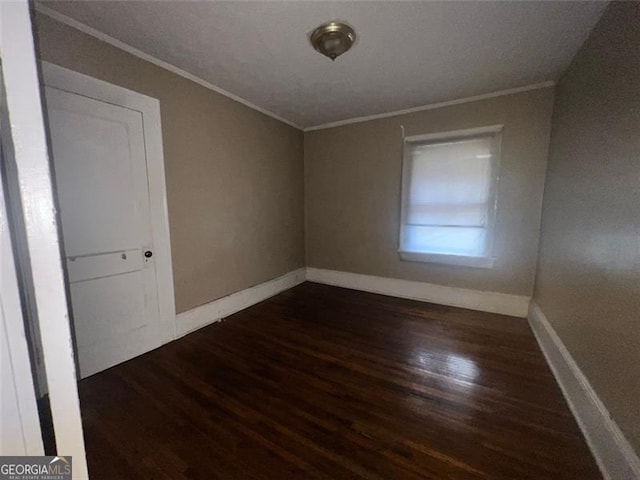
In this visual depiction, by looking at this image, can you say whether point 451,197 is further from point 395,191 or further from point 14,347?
point 14,347

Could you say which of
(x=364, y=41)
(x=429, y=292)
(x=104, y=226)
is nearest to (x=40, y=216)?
(x=104, y=226)

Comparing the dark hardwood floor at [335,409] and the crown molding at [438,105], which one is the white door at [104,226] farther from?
the crown molding at [438,105]

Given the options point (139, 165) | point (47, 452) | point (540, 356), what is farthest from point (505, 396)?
point (139, 165)

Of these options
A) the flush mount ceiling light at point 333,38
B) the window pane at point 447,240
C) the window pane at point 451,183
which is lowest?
the window pane at point 447,240

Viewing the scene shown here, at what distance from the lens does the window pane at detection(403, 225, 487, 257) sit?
3068 millimetres

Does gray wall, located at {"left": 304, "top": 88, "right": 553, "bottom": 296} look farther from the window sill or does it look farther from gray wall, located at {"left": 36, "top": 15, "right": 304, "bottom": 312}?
gray wall, located at {"left": 36, "top": 15, "right": 304, "bottom": 312}

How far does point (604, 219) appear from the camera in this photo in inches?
57.0

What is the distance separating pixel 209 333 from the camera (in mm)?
2559

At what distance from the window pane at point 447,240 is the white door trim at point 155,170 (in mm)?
2847

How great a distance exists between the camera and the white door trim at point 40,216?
18.7 inches

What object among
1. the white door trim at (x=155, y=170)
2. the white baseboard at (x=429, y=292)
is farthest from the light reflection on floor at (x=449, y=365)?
the white door trim at (x=155, y=170)

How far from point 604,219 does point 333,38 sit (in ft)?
6.83

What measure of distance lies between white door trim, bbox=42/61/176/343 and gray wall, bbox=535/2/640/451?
305 cm

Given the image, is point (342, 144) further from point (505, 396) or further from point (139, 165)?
point (505, 396)
